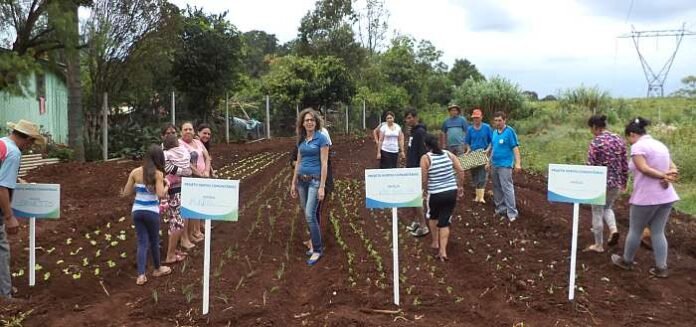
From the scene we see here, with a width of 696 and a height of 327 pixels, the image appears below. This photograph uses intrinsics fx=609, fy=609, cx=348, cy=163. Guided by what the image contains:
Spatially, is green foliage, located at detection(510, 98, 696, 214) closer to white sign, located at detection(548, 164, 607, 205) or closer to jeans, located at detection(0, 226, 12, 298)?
white sign, located at detection(548, 164, 607, 205)

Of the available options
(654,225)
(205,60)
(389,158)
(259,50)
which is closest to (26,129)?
(389,158)

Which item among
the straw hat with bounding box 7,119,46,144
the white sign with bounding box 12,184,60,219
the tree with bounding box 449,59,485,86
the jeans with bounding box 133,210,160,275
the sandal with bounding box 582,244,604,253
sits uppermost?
the tree with bounding box 449,59,485,86

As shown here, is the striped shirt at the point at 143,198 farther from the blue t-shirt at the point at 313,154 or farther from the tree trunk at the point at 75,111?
the tree trunk at the point at 75,111

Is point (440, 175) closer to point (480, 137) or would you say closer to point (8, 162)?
point (480, 137)

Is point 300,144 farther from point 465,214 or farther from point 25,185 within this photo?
point 465,214

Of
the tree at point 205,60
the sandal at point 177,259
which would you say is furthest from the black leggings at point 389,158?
the tree at point 205,60

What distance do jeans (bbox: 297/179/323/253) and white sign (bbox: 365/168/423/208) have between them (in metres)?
1.21

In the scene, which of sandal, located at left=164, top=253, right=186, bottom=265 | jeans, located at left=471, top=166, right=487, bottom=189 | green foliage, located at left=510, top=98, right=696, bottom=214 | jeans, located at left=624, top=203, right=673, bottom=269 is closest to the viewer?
jeans, located at left=624, top=203, right=673, bottom=269

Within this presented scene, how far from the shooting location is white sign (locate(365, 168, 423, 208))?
566cm

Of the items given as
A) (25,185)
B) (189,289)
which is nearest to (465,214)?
(189,289)

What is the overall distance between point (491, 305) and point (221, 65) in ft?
57.1

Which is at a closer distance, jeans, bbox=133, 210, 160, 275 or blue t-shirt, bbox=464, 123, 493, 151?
jeans, bbox=133, 210, 160, 275

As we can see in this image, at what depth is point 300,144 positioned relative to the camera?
271 inches

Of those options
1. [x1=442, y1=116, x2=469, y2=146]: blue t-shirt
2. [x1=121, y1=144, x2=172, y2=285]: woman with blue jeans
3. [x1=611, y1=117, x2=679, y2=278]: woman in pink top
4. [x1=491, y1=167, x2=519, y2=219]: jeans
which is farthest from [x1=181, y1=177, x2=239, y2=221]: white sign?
[x1=442, y1=116, x2=469, y2=146]: blue t-shirt
